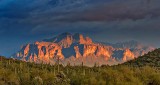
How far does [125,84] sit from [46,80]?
17758mm

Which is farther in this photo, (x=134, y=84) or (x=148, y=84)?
(x=148, y=84)

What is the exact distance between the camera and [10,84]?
6800 centimetres

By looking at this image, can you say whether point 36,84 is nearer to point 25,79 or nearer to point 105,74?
point 25,79

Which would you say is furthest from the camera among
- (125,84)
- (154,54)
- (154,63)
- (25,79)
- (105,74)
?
(154,54)

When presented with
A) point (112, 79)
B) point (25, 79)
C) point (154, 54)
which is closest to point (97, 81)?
point (112, 79)

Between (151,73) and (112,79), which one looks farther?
(151,73)

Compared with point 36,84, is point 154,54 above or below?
above

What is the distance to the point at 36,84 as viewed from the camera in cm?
6138

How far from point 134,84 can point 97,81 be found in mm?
6981

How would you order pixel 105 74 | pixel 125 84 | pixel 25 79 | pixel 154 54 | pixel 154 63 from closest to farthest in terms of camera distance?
pixel 125 84, pixel 105 74, pixel 25 79, pixel 154 63, pixel 154 54

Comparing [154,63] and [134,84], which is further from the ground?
[154,63]

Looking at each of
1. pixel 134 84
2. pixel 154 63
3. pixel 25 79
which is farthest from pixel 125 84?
pixel 154 63

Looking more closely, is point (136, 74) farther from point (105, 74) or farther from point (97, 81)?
point (97, 81)

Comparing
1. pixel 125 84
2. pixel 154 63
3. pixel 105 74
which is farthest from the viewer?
pixel 154 63
